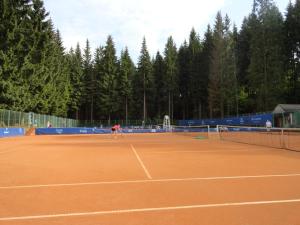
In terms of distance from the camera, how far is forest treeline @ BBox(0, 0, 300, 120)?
145 feet

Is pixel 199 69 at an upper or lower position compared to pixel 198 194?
upper

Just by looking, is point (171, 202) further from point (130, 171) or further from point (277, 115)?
point (277, 115)

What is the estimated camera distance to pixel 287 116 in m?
44.0

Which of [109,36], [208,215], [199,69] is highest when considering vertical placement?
[109,36]

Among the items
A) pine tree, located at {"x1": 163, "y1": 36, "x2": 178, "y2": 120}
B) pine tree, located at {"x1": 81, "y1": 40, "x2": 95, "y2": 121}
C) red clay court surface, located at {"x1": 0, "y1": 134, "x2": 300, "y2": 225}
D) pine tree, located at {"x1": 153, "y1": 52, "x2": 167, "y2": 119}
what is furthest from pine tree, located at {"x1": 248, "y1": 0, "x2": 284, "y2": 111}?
red clay court surface, located at {"x1": 0, "y1": 134, "x2": 300, "y2": 225}

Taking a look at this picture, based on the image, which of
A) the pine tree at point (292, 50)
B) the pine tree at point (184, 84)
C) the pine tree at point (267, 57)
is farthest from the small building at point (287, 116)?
the pine tree at point (184, 84)

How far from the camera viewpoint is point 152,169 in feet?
36.4

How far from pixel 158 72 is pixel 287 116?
48136 mm

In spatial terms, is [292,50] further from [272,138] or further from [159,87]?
[272,138]

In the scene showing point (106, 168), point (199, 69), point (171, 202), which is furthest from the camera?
point (199, 69)

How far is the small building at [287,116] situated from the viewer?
137ft

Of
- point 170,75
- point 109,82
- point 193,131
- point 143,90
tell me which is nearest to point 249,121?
point 193,131

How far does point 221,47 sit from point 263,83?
52.3 feet

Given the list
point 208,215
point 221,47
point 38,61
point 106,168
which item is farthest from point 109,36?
point 208,215
